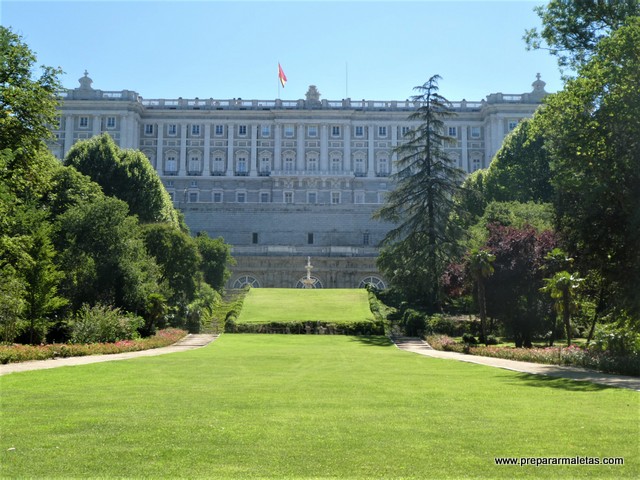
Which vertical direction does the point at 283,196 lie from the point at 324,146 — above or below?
below

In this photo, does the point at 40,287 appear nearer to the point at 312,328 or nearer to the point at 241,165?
the point at 312,328

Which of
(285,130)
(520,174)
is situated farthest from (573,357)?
(285,130)

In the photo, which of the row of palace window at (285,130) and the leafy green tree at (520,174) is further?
the row of palace window at (285,130)

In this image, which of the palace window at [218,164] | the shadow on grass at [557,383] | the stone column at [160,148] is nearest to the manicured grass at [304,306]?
the shadow on grass at [557,383]

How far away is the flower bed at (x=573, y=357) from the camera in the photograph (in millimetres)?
18859

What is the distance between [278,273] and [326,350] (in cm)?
3887

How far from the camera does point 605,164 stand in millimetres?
20703

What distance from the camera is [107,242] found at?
1372 inches

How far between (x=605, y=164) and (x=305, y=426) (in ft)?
50.4

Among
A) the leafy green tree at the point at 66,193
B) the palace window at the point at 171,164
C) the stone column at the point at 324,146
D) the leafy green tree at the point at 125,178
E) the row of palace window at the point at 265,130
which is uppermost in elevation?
the row of palace window at the point at 265,130

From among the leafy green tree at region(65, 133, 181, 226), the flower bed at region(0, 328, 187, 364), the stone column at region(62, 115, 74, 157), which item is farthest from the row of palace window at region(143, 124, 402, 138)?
the flower bed at region(0, 328, 187, 364)

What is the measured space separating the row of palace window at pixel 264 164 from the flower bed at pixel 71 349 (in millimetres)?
74386

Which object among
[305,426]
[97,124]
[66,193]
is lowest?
Answer: [305,426]

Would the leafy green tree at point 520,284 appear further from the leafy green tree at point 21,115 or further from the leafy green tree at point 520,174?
the leafy green tree at point 520,174
